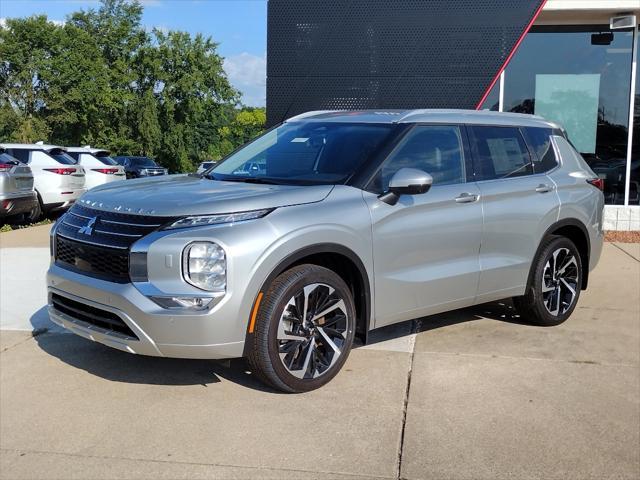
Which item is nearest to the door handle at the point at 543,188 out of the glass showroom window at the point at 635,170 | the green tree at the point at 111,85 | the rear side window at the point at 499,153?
the rear side window at the point at 499,153

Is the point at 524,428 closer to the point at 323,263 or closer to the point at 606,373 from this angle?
the point at 606,373

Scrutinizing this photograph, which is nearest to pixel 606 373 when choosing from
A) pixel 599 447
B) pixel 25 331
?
pixel 599 447

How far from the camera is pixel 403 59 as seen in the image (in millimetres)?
10852

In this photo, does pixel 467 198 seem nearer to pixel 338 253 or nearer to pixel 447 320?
pixel 338 253

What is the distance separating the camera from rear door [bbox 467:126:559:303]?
5.08 m

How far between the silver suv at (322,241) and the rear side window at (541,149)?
0.8 inches

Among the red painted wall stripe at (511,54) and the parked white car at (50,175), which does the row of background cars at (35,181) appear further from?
the red painted wall stripe at (511,54)

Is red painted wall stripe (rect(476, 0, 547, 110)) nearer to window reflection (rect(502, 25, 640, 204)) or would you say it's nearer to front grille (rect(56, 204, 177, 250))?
window reflection (rect(502, 25, 640, 204))

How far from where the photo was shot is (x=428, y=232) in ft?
15.2

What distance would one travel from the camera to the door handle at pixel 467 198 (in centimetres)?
484

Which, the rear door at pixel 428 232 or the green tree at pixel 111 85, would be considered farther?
the green tree at pixel 111 85

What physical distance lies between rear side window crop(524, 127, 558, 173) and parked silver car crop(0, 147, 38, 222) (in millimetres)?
9601

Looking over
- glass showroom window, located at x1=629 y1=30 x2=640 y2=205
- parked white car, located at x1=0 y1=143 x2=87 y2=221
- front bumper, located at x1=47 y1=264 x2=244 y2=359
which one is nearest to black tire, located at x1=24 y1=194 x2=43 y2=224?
parked white car, located at x1=0 y1=143 x2=87 y2=221

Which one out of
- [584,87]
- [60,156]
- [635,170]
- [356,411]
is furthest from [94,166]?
[356,411]
